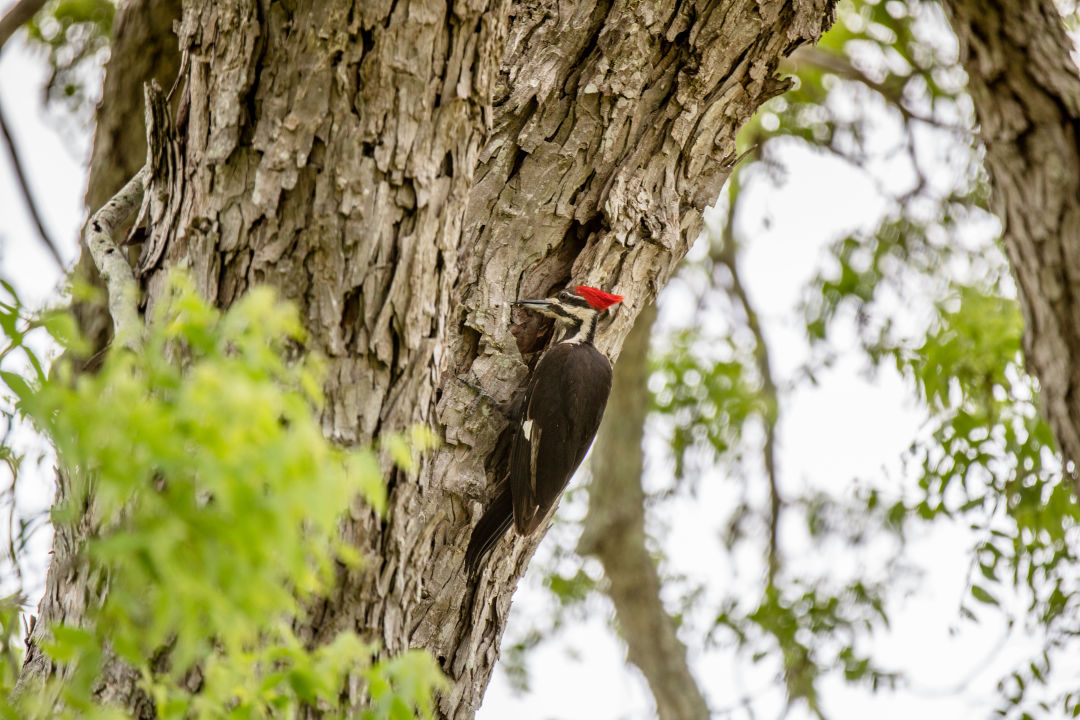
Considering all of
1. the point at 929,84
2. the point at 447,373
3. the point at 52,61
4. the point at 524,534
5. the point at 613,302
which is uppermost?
the point at 929,84

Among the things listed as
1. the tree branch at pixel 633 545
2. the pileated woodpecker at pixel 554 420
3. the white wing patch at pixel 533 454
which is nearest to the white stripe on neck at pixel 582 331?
the pileated woodpecker at pixel 554 420

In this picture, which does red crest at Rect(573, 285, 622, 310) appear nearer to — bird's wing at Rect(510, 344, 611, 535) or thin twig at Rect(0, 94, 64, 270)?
bird's wing at Rect(510, 344, 611, 535)

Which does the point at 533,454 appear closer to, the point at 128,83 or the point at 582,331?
the point at 582,331

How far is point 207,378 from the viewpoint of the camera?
0.96 m

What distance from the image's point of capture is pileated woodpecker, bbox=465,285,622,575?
234cm

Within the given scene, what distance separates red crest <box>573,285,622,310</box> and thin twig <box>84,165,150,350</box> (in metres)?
1.04

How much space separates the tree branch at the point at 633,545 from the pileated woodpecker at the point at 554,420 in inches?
94.9

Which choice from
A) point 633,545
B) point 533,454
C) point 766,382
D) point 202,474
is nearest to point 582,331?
point 533,454

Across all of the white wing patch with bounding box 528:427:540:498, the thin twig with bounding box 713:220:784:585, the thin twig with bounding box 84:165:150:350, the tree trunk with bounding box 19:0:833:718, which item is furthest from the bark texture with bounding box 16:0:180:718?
the thin twig with bounding box 713:220:784:585

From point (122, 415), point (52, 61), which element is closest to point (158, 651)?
point (122, 415)

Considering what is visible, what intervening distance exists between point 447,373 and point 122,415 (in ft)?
4.03

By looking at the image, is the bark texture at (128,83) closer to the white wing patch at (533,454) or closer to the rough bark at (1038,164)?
the white wing patch at (533,454)

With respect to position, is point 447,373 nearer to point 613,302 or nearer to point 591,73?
point 613,302

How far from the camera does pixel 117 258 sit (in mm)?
1927
